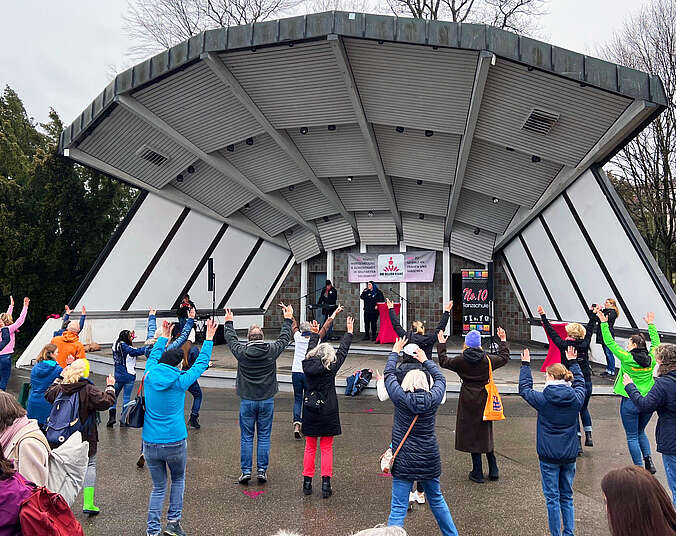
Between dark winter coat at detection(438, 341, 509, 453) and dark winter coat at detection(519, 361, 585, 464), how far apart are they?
43.8 inches

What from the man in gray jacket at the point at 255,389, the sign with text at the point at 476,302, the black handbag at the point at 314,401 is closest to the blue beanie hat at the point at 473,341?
the black handbag at the point at 314,401

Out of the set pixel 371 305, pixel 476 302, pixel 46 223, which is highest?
pixel 46 223

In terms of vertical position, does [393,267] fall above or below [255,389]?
above

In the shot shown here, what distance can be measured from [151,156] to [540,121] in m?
9.12

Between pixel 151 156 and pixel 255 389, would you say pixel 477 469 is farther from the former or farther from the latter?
pixel 151 156

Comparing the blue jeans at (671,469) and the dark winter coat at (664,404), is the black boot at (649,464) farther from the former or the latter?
the dark winter coat at (664,404)

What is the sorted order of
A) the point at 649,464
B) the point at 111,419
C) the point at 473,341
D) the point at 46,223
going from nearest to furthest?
1. the point at 473,341
2. the point at 649,464
3. the point at 111,419
4. the point at 46,223

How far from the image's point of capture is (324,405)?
4789mm

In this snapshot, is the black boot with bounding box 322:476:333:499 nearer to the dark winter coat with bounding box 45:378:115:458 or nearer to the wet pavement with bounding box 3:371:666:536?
the wet pavement with bounding box 3:371:666:536

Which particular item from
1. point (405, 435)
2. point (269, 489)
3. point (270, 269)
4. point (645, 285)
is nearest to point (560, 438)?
point (405, 435)

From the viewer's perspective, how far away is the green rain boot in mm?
4238

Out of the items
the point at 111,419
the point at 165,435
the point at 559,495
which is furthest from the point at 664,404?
the point at 111,419

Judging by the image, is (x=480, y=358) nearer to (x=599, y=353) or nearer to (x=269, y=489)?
(x=269, y=489)

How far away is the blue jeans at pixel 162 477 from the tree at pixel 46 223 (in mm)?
15895
